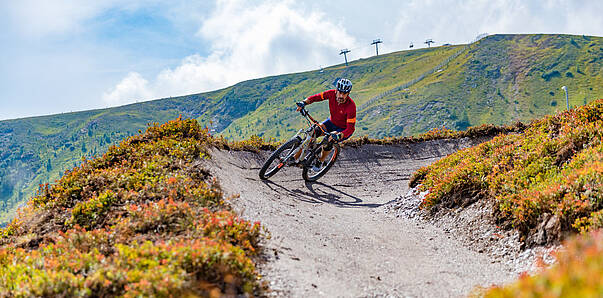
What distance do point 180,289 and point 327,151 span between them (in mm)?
11270

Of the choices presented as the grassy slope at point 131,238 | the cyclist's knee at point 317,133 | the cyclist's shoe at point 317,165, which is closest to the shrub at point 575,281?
the grassy slope at point 131,238

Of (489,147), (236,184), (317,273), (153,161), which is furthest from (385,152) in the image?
(317,273)

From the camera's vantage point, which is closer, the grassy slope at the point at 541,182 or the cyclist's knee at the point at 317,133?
the grassy slope at the point at 541,182

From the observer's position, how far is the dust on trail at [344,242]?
22.4ft

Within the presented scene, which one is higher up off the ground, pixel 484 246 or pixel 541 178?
pixel 541 178

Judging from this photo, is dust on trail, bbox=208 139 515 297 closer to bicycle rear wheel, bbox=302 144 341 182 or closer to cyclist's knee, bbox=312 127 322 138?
bicycle rear wheel, bbox=302 144 341 182

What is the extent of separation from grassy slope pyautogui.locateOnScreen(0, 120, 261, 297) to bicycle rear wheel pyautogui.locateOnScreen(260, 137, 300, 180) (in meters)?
3.77

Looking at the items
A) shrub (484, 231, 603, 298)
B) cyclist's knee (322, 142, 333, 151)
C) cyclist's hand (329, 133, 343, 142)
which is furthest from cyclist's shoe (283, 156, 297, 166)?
shrub (484, 231, 603, 298)

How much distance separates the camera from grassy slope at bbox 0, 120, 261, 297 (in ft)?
17.0

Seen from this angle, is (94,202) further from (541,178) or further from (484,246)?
(541,178)

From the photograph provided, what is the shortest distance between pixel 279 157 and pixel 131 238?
8.95m

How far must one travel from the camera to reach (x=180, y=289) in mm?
5004

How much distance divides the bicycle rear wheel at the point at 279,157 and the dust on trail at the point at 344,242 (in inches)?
15.6

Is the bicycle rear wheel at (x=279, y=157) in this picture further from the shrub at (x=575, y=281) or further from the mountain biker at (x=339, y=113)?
the shrub at (x=575, y=281)
